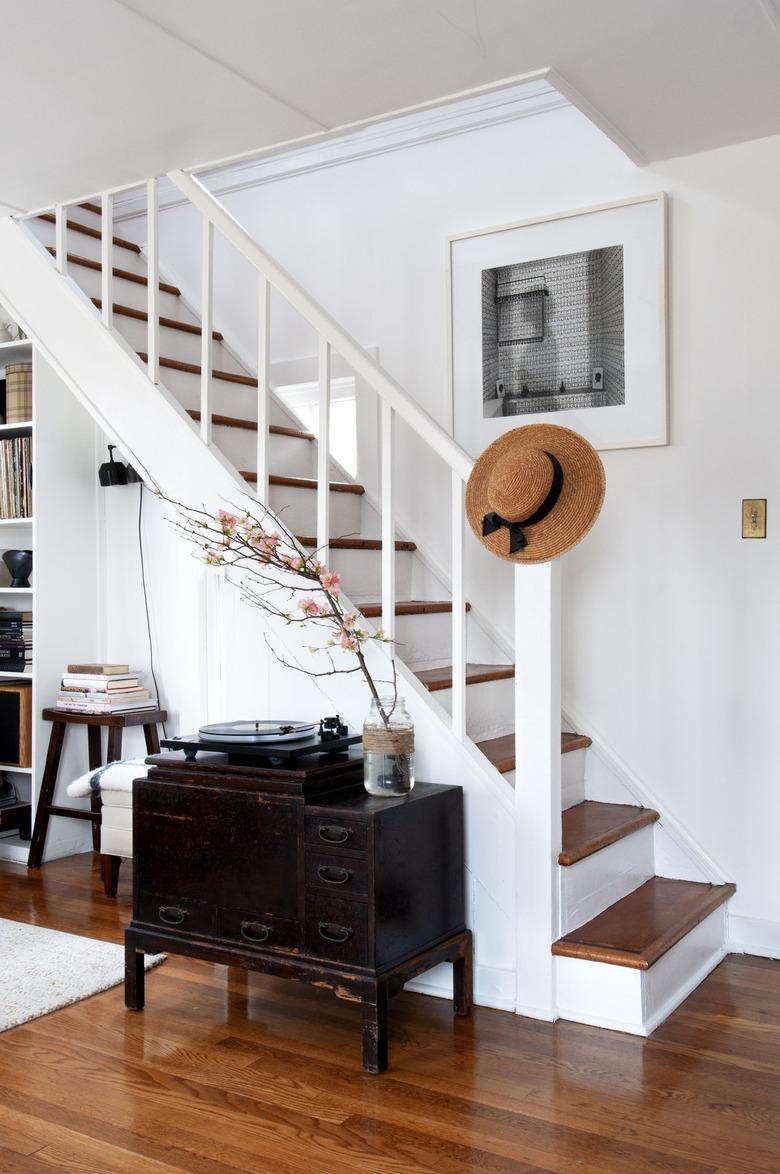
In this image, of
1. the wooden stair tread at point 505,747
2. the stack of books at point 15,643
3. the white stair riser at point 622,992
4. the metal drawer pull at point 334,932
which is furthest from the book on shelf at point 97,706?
the white stair riser at point 622,992

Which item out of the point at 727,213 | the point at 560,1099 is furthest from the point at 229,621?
the point at 727,213

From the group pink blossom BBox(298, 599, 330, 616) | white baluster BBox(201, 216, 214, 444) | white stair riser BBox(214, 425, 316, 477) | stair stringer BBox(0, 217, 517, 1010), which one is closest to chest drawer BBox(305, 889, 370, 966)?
stair stringer BBox(0, 217, 517, 1010)

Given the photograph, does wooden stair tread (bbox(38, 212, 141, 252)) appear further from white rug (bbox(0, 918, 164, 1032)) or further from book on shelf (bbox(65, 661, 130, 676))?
white rug (bbox(0, 918, 164, 1032))

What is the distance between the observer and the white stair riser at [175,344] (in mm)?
3711

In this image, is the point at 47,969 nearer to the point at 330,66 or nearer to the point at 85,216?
the point at 330,66

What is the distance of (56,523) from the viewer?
15.1ft

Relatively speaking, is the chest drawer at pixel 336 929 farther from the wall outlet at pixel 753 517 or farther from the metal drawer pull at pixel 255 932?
the wall outlet at pixel 753 517

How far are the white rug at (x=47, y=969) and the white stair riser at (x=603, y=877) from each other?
128cm

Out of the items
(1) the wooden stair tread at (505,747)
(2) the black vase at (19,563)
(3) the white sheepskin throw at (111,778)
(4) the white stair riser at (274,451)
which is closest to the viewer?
(1) the wooden stair tread at (505,747)

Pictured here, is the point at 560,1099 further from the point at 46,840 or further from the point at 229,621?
the point at 46,840

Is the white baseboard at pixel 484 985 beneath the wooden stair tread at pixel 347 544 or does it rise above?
beneath

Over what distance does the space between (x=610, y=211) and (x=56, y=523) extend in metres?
2.57

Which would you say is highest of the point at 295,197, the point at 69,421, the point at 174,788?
the point at 295,197

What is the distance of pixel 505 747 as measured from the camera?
340 centimetres
